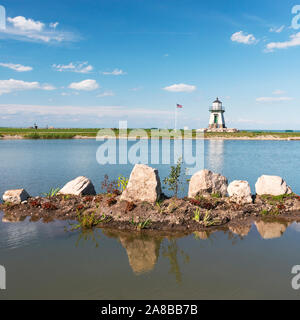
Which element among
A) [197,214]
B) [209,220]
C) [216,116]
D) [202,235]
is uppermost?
[216,116]

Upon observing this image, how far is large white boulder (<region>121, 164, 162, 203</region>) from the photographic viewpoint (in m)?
16.5

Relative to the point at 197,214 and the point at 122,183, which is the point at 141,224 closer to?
the point at 197,214

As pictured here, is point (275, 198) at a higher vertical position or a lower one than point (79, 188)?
lower

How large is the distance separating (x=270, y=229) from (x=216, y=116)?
4263 inches

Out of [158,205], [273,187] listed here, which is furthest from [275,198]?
[158,205]

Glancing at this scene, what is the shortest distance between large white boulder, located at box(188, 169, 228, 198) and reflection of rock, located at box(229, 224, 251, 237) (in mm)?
4340

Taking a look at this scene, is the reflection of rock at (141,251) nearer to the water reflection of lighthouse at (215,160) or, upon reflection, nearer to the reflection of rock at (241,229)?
the reflection of rock at (241,229)

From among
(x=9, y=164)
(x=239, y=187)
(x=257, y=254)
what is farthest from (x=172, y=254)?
(x=9, y=164)

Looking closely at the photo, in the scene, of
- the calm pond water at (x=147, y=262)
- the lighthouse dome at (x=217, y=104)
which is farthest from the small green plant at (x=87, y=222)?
the lighthouse dome at (x=217, y=104)

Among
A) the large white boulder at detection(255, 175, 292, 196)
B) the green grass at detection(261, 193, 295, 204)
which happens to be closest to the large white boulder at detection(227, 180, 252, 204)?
the green grass at detection(261, 193, 295, 204)

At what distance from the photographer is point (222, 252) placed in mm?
11523

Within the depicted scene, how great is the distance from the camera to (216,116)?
386ft

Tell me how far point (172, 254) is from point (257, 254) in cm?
361
